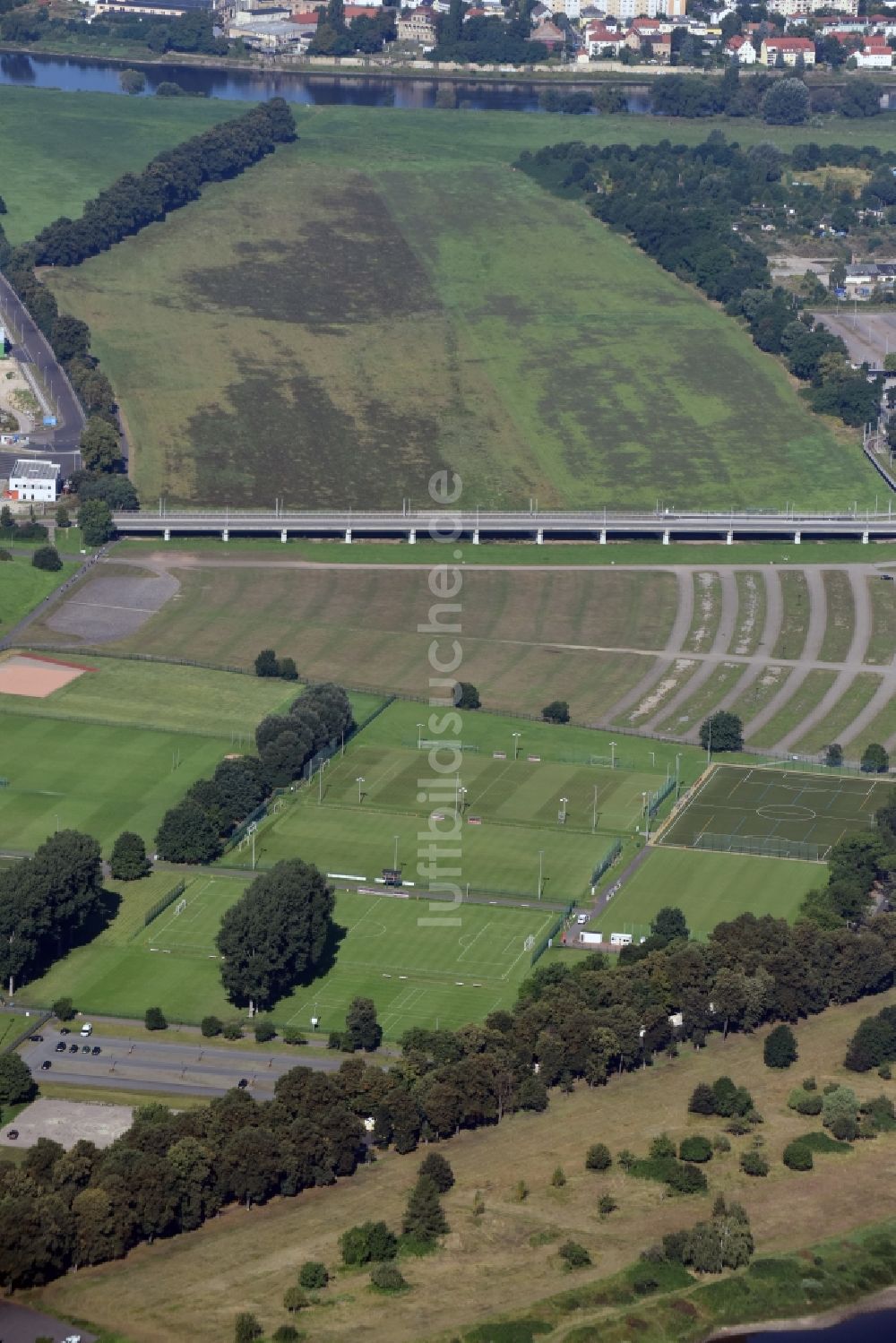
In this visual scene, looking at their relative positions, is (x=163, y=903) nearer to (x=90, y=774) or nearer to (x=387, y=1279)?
(x=90, y=774)

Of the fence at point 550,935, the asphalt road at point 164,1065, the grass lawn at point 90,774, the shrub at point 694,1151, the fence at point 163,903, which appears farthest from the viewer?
the grass lawn at point 90,774

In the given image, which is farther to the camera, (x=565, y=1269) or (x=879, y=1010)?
(x=879, y=1010)

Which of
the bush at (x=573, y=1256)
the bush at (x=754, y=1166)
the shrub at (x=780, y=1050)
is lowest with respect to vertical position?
the bush at (x=573, y=1256)

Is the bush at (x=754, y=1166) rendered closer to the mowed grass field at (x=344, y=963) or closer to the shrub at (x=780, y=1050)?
the shrub at (x=780, y=1050)

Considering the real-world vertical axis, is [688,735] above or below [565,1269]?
above

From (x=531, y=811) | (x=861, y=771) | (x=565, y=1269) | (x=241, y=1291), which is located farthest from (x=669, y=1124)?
(x=861, y=771)

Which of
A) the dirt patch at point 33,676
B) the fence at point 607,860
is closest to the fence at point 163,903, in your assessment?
the fence at point 607,860

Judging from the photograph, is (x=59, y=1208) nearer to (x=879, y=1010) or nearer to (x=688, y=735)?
(x=879, y=1010)

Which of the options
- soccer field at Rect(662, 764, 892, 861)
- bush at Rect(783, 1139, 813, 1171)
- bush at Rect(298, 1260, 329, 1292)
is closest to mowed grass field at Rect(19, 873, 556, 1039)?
soccer field at Rect(662, 764, 892, 861)
